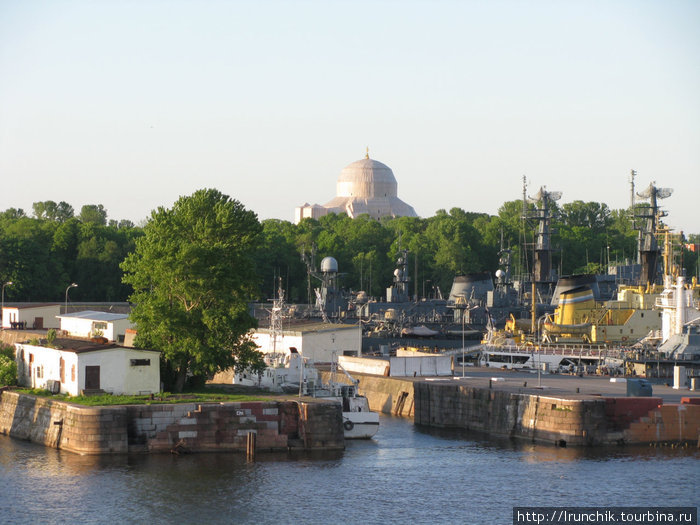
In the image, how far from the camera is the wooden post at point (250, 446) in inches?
2317

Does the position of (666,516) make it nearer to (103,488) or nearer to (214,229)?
(103,488)

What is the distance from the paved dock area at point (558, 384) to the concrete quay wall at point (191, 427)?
14.1m

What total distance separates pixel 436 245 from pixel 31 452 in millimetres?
140496

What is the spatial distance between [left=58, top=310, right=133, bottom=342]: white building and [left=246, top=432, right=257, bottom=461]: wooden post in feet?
81.9

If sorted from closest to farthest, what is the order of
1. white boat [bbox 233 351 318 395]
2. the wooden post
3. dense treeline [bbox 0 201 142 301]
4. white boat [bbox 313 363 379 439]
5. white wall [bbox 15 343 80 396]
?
the wooden post, white wall [bbox 15 343 80 396], white boat [bbox 313 363 379 439], white boat [bbox 233 351 318 395], dense treeline [bbox 0 201 142 301]

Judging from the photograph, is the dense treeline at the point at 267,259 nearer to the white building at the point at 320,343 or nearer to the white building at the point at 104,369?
the white building at the point at 320,343

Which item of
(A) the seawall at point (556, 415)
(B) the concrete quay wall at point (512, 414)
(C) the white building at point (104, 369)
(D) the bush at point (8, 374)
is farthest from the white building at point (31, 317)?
(A) the seawall at point (556, 415)

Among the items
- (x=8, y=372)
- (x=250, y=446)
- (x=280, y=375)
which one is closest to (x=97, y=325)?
(x=8, y=372)

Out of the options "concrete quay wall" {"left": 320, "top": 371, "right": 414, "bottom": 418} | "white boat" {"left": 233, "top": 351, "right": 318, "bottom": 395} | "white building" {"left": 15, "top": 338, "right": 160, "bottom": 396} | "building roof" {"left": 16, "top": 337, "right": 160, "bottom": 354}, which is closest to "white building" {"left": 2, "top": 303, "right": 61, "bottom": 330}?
"white boat" {"left": 233, "top": 351, "right": 318, "bottom": 395}

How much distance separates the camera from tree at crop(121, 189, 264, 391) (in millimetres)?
68188

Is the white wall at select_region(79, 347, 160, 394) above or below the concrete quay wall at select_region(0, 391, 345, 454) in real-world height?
above

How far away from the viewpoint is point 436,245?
648 ft

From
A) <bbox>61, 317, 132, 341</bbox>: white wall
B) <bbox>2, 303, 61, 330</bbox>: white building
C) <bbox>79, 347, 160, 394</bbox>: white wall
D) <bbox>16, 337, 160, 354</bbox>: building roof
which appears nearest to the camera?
<bbox>79, 347, 160, 394</bbox>: white wall

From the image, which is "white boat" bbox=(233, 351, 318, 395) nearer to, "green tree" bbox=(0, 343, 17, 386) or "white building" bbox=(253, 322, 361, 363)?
"white building" bbox=(253, 322, 361, 363)
